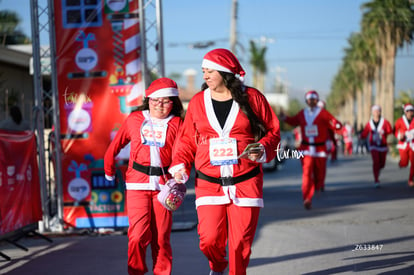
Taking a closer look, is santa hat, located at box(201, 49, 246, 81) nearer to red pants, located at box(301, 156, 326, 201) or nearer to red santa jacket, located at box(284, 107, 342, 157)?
red pants, located at box(301, 156, 326, 201)

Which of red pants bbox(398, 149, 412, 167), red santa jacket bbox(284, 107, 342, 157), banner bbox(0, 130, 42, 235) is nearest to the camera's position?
→ banner bbox(0, 130, 42, 235)

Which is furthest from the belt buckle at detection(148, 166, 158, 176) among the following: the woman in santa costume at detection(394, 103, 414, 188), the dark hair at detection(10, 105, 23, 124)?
the woman in santa costume at detection(394, 103, 414, 188)

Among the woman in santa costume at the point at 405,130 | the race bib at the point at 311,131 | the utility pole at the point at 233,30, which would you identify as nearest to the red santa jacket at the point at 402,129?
the woman in santa costume at the point at 405,130

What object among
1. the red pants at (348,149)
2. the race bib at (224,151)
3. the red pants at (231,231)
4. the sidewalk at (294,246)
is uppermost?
the race bib at (224,151)

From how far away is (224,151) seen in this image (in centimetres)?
574

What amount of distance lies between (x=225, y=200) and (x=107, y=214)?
5379mm

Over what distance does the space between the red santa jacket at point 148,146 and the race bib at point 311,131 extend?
7.01m

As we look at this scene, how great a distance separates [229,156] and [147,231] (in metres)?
1.55

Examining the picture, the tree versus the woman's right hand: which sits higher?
the tree

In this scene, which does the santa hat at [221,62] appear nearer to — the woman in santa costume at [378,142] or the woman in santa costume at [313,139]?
the woman in santa costume at [313,139]

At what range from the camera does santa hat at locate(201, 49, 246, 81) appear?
5.86 m

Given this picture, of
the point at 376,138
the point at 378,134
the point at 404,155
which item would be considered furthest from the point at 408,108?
the point at 404,155

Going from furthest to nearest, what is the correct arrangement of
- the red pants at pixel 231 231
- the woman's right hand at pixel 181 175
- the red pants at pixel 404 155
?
the red pants at pixel 404 155, the woman's right hand at pixel 181 175, the red pants at pixel 231 231

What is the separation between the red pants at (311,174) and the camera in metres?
13.5
